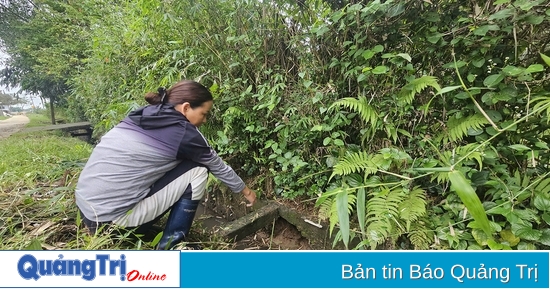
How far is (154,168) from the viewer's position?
4.47 ft

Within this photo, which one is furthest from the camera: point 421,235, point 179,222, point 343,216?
point 179,222

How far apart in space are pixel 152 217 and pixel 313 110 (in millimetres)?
1211

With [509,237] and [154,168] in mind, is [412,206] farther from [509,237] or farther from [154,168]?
[154,168]

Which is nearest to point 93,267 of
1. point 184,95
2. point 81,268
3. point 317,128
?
point 81,268

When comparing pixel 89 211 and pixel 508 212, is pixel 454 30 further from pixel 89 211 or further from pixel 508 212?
pixel 89 211

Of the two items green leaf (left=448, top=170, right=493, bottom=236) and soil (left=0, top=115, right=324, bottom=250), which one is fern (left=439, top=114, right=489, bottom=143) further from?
soil (left=0, top=115, right=324, bottom=250)

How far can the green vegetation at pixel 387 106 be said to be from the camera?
113cm

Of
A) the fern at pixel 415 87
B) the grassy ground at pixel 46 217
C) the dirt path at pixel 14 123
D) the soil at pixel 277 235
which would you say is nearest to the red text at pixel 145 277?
the grassy ground at pixel 46 217

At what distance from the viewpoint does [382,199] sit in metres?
1.33

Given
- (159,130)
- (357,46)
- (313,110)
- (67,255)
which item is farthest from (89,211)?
(357,46)

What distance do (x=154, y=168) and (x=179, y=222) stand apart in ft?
1.17

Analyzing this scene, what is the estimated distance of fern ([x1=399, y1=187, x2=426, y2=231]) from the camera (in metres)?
1.23

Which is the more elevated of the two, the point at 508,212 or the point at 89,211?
the point at 89,211

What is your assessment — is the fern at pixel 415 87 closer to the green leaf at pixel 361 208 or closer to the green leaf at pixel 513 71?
the green leaf at pixel 513 71
